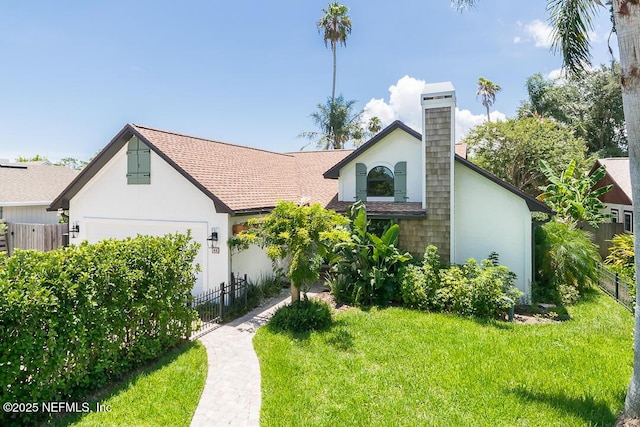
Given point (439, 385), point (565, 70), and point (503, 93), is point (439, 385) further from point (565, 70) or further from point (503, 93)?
point (503, 93)

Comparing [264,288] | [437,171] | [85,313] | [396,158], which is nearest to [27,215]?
[264,288]

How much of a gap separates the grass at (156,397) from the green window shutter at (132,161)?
776 centimetres

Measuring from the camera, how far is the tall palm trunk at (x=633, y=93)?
4.57 meters

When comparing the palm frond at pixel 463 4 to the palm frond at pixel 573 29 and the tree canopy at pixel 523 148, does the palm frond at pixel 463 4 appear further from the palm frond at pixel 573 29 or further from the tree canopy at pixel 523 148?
the tree canopy at pixel 523 148

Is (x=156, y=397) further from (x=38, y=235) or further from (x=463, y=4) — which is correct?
(x=38, y=235)

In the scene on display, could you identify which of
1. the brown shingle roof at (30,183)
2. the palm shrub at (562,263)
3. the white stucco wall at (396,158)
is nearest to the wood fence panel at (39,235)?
the brown shingle roof at (30,183)

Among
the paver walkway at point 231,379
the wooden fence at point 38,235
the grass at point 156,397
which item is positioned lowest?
the paver walkway at point 231,379

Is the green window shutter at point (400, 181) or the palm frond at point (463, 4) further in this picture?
the green window shutter at point (400, 181)

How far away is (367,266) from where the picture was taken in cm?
1172

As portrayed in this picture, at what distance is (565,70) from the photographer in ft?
26.7

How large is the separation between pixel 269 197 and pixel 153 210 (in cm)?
435

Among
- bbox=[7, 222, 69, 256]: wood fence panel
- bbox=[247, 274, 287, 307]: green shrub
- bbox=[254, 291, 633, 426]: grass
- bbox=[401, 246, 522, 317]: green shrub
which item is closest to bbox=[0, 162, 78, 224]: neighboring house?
bbox=[7, 222, 69, 256]: wood fence panel

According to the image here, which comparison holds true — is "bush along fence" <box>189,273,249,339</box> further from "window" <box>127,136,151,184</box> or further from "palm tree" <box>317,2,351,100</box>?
"palm tree" <box>317,2,351,100</box>

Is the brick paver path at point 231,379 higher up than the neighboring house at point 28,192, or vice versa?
the neighboring house at point 28,192
